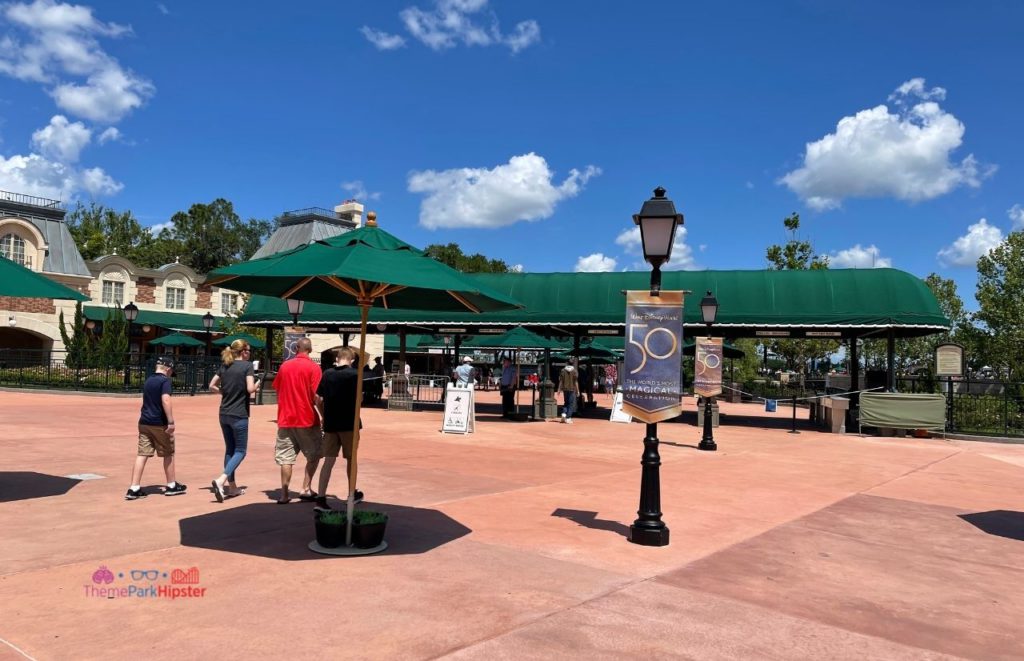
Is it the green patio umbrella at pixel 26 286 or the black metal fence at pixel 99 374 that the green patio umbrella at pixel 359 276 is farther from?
the black metal fence at pixel 99 374

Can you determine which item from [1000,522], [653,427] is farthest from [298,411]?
[1000,522]

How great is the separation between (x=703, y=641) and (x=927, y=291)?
1983 centimetres

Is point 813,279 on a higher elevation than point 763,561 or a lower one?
higher

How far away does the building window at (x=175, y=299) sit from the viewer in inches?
1960

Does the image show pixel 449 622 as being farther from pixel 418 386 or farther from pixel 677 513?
pixel 418 386

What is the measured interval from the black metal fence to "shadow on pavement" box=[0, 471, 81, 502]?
60.5 feet

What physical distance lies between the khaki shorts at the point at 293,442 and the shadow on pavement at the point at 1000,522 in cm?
761

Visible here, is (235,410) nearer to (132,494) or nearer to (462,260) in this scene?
(132,494)

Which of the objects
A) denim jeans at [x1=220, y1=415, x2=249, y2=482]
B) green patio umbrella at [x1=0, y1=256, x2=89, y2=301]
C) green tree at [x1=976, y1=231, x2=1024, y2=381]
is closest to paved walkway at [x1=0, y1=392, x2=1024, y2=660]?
denim jeans at [x1=220, y1=415, x2=249, y2=482]

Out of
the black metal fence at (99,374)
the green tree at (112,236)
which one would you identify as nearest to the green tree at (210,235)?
the green tree at (112,236)

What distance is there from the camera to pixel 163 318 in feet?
155

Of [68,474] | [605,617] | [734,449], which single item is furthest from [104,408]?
[605,617]

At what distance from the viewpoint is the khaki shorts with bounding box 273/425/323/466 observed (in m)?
7.87

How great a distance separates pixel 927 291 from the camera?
2075 centimetres
